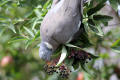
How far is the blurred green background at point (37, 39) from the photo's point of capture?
1.30 meters

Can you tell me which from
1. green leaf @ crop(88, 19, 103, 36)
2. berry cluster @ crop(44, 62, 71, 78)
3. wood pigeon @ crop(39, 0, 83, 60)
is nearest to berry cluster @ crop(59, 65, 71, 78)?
berry cluster @ crop(44, 62, 71, 78)

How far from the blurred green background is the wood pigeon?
0.26ft

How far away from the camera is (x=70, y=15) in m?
1.16

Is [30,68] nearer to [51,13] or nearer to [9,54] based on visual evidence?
[9,54]

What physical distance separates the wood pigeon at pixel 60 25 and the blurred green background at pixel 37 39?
0.26ft

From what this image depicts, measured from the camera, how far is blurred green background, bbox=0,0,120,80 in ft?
4.28

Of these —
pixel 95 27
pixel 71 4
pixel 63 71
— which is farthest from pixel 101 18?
pixel 63 71

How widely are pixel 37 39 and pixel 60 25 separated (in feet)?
0.87

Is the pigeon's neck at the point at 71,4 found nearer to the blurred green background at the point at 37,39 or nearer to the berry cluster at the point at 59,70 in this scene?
the blurred green background at the point at 37,39

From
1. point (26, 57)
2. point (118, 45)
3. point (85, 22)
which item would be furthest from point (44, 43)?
point (26, 57)

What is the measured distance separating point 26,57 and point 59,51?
4.91ft

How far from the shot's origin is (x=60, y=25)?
1.14 metres

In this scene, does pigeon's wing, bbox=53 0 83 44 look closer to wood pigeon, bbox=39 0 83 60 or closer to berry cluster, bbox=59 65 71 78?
wood pigeon, bbox=39 0 83 60

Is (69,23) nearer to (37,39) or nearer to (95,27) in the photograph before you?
(95,27)
